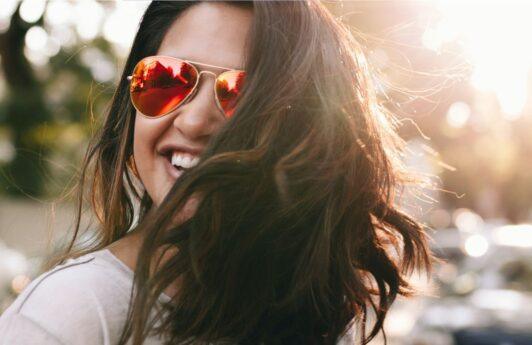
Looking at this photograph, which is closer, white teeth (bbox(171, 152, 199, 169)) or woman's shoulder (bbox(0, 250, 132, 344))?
woman's shoulder (bbox(0, 250, 132, 344))

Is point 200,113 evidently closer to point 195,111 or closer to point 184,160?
point 195,111

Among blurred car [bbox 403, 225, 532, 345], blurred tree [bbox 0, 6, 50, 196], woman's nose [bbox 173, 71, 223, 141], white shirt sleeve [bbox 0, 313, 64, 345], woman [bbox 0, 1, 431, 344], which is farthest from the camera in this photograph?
blurred tree [bbox 0, 6, 50, 196]

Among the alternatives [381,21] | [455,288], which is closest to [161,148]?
[381,21]

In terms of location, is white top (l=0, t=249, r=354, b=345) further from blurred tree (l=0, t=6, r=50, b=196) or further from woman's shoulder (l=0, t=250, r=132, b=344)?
blurred tree (l=0, t=6, r=50, b=196)

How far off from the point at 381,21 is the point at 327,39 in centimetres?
417

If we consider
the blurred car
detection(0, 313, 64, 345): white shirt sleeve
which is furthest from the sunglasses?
the blurred car

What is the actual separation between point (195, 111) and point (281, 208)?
306mm

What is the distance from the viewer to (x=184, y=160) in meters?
1.77

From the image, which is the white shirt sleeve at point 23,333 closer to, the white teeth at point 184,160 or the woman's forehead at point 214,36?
the white teeth at point 184,160

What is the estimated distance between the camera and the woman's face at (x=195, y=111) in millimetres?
1758

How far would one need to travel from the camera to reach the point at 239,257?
1.69m

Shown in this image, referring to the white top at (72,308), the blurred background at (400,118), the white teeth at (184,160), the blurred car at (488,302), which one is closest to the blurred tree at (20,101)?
the blurred background at (400,118)

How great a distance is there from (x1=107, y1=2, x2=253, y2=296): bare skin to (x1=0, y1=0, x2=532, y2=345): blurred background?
0.61m

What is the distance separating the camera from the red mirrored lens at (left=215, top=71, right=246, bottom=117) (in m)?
1.75
